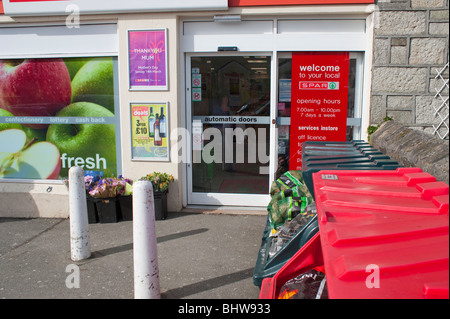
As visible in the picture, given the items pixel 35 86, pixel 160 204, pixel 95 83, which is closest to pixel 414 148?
pixel 160 204

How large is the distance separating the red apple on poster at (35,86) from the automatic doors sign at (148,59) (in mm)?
1047

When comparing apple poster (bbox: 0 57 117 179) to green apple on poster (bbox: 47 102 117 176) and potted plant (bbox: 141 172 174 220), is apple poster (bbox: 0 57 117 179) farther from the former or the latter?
potted plant (bbox: 141 172 174 220)

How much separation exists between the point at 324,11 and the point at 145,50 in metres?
2.36

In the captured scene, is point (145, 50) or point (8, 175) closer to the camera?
point (145, 50)

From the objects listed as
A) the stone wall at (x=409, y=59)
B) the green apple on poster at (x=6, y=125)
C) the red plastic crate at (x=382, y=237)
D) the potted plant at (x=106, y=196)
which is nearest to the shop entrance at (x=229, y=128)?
the potted plant at (x=106, y=196)

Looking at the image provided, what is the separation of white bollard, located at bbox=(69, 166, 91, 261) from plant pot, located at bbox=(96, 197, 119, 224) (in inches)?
45.5

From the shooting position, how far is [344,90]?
5.43 meters

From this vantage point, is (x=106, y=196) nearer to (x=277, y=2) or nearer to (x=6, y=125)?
(x=6, y=125)

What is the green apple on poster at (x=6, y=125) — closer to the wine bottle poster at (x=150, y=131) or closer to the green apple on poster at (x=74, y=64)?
the green apple on poster at (x=74, y=64)

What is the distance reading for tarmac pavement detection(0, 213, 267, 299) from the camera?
364 cm

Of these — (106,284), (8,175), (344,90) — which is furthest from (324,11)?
(8,175)

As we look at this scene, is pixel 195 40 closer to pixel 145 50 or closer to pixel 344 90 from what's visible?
pixel 145 50

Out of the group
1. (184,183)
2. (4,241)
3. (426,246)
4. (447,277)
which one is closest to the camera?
(447,277)

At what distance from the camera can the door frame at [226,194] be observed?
553 centimetres
